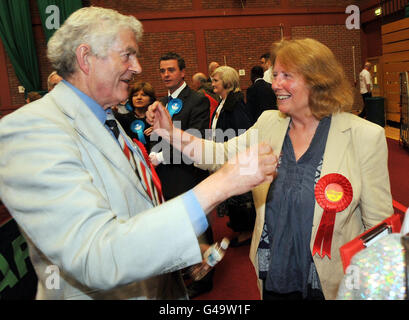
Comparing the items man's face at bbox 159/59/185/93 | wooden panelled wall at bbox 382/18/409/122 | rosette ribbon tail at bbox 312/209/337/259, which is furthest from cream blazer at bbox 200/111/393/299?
wooden panelled wall at bbox 382/18/409/122

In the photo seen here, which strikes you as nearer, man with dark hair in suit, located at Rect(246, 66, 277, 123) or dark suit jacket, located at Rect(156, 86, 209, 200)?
dark suit jacket, located at Rect(156, 86, 209, 200)

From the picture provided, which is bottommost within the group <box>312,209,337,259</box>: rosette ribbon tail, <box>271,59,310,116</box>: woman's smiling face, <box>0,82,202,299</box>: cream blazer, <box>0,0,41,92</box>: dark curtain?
<box>312,209,337,259</box>: rosette ribbon tail

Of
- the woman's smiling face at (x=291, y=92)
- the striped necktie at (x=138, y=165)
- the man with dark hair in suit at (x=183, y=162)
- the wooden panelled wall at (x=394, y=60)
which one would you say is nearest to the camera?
the striped necktie at (x=138, y=165)

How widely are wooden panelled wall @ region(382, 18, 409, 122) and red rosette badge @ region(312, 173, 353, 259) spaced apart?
10.4 m

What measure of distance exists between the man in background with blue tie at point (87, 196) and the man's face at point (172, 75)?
2.33 m

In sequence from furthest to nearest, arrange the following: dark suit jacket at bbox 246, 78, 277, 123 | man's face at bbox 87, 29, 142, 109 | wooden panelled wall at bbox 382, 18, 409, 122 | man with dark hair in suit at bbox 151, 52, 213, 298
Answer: wooden panelled wall at bbox 382, 18, 409, 122
dark suit jacket at bbox 246, 78, 277, 123
man with dark hair in suit at bbox 151, 52, 213, 298
man's face at bbox 87, 29, 142, 109

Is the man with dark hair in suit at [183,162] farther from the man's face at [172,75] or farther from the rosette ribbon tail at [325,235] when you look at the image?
the rosette ribbon tail at [325,235]

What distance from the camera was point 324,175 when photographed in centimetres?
177

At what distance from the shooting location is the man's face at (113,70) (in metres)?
1.26

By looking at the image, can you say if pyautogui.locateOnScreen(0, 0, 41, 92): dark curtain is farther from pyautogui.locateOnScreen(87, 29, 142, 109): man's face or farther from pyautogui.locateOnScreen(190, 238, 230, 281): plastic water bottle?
pyautogui.locateOnScreen(190, 238, 230, 281): plastic water bottle

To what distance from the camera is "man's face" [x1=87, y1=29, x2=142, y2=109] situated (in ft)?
4.13

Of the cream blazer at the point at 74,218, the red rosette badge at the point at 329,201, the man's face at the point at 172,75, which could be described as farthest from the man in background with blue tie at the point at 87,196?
the man's face at the point at 172,75

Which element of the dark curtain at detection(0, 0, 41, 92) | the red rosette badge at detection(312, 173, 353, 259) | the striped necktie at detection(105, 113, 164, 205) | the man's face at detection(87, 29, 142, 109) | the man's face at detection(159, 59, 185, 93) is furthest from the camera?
the dark curtain at detection(0, 0, 41, 92)
